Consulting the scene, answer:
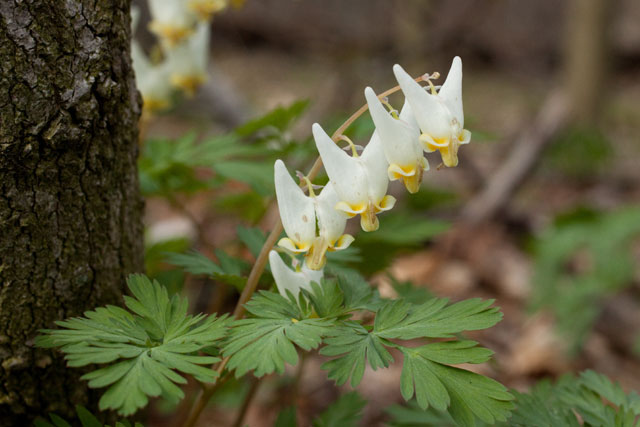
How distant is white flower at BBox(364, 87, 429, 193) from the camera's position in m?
1.28

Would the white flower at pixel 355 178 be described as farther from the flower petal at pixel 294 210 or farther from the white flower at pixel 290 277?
the white flower at pixel 290 277

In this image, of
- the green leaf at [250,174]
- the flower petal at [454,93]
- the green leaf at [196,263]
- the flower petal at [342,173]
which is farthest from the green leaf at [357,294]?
the green leaf at [250,174]

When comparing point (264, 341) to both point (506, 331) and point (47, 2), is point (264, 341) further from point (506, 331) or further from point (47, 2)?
point (506, 331)

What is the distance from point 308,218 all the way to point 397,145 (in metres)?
0.26

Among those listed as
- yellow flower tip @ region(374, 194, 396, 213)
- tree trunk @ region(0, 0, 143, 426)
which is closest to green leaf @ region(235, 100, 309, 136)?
tree trunk @ region(0, 0, 143, 426)

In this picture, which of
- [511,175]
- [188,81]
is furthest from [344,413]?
[511,175]

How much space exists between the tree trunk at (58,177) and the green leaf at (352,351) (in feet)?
2.30

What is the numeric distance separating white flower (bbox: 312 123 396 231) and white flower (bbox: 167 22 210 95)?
132 cm

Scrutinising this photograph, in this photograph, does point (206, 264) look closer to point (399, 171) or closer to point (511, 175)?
point (399, 171)

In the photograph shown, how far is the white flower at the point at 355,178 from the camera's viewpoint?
4.26 ft

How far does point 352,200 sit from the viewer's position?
130 cm

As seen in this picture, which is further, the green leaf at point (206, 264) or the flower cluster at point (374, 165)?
the green leaf at point (206, 264)

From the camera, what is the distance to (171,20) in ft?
7.74

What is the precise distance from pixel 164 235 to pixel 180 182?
221 cm
